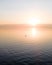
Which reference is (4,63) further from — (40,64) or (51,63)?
(51,63)

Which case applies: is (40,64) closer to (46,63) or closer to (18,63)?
(46,63)

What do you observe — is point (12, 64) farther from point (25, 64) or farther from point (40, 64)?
point (40, 64)

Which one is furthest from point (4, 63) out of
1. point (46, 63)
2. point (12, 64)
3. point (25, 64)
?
point (46, 63)

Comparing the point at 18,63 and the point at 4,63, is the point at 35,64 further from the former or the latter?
the point at 4,63

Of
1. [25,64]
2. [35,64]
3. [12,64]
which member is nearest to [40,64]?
[35,64]

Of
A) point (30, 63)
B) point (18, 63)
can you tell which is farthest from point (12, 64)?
point (30, 63)

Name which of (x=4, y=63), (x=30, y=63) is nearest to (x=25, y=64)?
(x=30, y=63)
